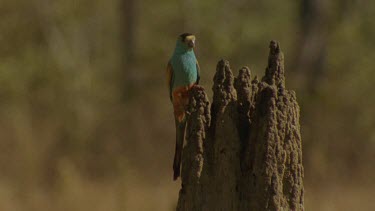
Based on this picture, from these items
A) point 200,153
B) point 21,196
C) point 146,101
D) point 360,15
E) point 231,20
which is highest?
point 231,20

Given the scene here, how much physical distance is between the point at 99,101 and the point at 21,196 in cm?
522

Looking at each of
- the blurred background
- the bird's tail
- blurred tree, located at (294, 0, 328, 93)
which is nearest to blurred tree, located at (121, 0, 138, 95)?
the blurred background

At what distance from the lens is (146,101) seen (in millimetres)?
19297

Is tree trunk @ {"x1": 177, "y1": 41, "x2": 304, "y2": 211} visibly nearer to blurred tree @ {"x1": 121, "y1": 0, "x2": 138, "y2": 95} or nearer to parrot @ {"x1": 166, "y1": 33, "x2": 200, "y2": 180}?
parrot @ {"x1": 166, "y1": 33, "x2": 200, "y2": 180}

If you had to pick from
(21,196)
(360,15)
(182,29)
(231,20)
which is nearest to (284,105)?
(21,196)

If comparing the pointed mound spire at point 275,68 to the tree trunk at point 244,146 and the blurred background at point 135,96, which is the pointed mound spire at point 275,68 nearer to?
the tree trunk at point 244,146

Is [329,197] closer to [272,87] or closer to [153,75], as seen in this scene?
[153,75]

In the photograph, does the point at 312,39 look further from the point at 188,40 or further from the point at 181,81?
the point at 181,81

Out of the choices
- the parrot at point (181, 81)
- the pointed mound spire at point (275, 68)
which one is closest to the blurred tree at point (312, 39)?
the parrot at point (181, 81)

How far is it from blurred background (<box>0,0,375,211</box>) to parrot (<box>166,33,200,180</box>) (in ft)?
22.3

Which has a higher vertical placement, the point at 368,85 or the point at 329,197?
the point at 368,85

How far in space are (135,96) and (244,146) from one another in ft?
45.5

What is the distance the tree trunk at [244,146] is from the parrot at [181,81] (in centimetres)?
34

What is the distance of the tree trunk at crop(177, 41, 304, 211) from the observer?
19.1ft
